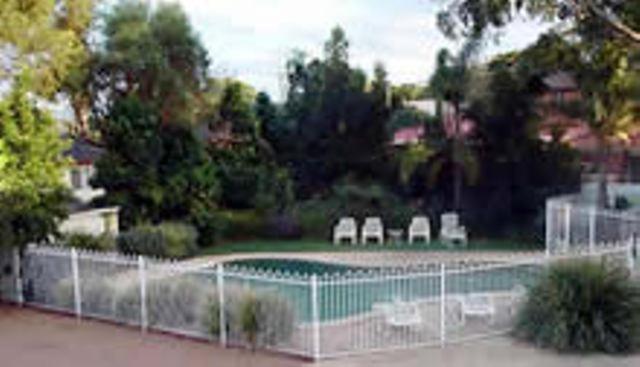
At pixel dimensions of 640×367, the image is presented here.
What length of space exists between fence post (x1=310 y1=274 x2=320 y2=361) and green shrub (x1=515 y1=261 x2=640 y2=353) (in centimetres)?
322

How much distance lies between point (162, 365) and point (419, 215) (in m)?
14.6

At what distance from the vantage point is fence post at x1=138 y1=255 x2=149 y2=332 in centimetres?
1118

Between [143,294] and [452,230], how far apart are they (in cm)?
1219

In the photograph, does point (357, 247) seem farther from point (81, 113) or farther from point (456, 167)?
point (81, 113)

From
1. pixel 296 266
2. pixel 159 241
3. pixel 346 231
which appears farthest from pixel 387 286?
pixel 346 231

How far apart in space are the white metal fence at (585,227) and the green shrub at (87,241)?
10.3m

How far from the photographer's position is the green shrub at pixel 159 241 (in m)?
18.3

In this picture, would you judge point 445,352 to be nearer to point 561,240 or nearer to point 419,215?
point 561,240

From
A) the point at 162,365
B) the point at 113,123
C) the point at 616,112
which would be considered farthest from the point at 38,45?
the point at 616,112

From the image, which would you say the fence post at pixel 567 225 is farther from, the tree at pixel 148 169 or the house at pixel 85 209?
the house at pixel 85 209

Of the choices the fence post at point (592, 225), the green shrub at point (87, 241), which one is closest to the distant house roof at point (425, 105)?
the fence post at point (592, 225)

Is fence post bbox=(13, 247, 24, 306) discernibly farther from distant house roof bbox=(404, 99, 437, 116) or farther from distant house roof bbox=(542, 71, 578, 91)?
distant house roof bbox=(542, 71, 578, 91)

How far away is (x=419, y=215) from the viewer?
23.0 metres

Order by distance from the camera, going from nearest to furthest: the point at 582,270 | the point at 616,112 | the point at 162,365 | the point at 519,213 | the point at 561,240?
the point at 162,365 → the point at 582,270 → the point at 561,240 → the point at 616,112 → the point at 519,213
